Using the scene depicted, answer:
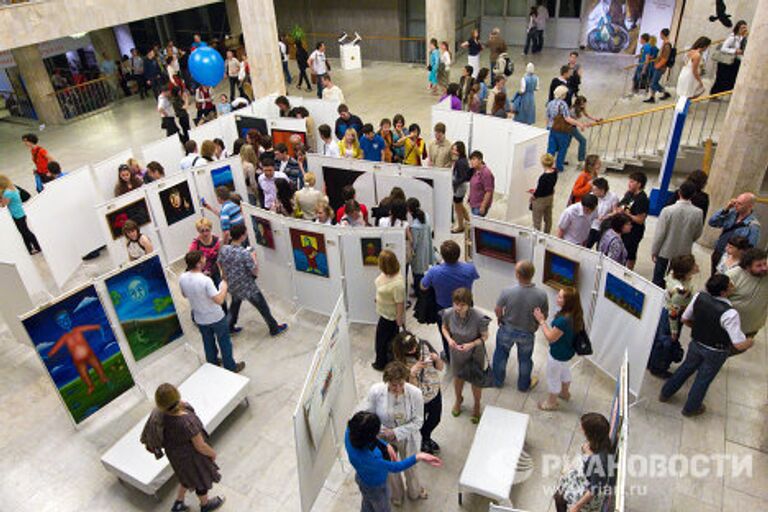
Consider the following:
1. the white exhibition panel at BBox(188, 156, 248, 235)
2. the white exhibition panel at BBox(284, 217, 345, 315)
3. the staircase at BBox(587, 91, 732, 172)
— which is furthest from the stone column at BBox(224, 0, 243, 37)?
the white exhibition panel at BBox(284, 217, 345, 315)

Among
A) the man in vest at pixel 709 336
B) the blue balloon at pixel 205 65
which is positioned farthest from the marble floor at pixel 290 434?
the blue balloon at pixel 205 65

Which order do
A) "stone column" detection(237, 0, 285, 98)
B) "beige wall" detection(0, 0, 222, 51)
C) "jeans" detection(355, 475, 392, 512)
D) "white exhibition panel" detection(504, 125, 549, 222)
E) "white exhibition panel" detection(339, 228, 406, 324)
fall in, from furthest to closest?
"stone column" detection(237, 0, 285, 98), "beige wall" detection(0, 0, 222, 51), "white exhibition panel" detection(504, 125, 549, 222), "white exhibition panel" detection(339, 228, 406, 324), "jeans" detection(355, 475, 392, 512)

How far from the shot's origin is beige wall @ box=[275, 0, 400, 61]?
65.7 feet

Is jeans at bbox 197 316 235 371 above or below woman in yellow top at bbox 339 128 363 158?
below

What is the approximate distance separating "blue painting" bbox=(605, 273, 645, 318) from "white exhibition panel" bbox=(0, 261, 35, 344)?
6.34m

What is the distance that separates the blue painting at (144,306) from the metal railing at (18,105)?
47.5 feet

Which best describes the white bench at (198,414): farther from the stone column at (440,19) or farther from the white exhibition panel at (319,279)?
the stone column at (440,19)

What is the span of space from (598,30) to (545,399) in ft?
53.0

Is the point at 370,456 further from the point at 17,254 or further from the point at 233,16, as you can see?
the point at 233,16

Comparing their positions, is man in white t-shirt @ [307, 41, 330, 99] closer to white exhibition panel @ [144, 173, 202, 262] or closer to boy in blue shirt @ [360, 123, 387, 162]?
boy in blue shirt @ [360, 123, 387, 162]

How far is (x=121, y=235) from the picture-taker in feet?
25.5

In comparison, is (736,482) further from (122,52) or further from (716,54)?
(122,52)

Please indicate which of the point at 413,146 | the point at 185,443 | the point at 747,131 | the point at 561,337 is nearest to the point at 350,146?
the point at 413,146

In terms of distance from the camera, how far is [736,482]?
4945mm
